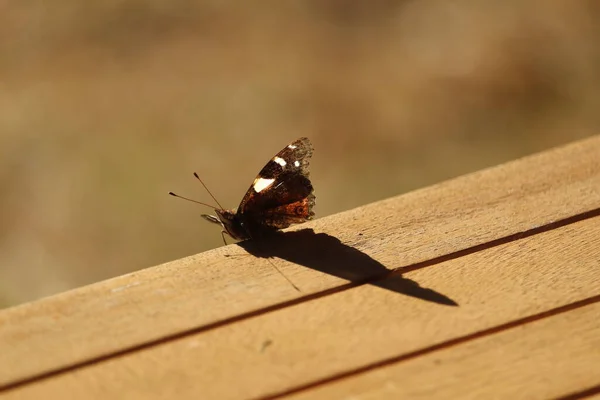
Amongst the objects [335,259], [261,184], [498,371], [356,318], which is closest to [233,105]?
[261,184]

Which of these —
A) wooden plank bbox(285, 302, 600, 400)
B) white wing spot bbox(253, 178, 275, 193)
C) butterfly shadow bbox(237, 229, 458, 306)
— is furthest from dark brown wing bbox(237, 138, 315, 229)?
wooden plank bbox(285, 302, 600, 400)

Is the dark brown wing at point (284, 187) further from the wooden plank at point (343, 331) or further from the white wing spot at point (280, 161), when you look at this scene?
the wooden plank at point (343, 331)

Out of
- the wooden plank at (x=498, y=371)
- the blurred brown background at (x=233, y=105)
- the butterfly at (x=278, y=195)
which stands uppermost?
the blurred brown background at (x=233, y=105)

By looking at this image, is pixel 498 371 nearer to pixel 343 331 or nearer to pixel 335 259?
pixel 343 331

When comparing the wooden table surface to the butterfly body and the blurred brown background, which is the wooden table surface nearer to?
the butterfly body

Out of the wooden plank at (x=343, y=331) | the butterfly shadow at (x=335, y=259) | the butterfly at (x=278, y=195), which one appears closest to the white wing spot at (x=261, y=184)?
the butterfly at (x=278, y=195)

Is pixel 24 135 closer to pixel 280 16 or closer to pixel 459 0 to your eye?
pixel 280 16
